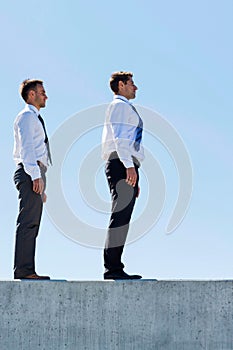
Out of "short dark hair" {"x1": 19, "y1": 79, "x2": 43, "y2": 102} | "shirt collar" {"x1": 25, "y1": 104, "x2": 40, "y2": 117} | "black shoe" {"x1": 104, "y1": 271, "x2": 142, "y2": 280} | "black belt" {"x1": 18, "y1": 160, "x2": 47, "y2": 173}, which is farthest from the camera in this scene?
"short dark hair" {"x1": 19, "y1": 79, "x2": 43, "y2": 102}

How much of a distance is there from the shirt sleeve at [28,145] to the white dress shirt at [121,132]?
59 centimetres

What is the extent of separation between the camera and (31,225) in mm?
5711

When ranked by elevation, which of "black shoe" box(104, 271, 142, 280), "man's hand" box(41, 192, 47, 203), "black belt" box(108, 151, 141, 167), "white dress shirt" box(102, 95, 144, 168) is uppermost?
"white dress shirt" box(102, 95, 144, 168)

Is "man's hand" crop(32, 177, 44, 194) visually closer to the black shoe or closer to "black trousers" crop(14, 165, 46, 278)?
"black trousers" crop(14, 165, 46, 278)

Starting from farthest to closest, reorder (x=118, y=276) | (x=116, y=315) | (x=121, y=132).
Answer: (x=121, y=132) → (x=118, y=276) → (x=116, y=315)

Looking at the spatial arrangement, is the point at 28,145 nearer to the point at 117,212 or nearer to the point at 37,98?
the point at 37,98

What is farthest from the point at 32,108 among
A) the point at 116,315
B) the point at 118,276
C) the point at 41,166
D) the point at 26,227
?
the point at 116,315

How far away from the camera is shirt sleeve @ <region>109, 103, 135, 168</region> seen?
5.75 meters

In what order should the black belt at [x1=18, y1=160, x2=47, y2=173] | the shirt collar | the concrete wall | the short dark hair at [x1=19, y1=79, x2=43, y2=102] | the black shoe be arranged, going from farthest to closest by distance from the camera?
1. the short dark hair at [x1=19, y1=79, x2=43, y2=102]
2. the shirt collar
3. the black belt at [x1=18, y1=160, x2=47, y2=173]
4. the black shoe
5. the concrete wall

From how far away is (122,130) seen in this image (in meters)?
5.79

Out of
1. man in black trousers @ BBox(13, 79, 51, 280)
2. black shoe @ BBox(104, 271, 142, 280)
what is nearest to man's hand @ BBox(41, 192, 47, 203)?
man in black trousers @ BBox(13, 79, 51, 280)

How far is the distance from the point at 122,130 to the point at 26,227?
109cm

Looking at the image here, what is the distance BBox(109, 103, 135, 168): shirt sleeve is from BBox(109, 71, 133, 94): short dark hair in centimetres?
27

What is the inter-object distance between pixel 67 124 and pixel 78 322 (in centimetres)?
176
